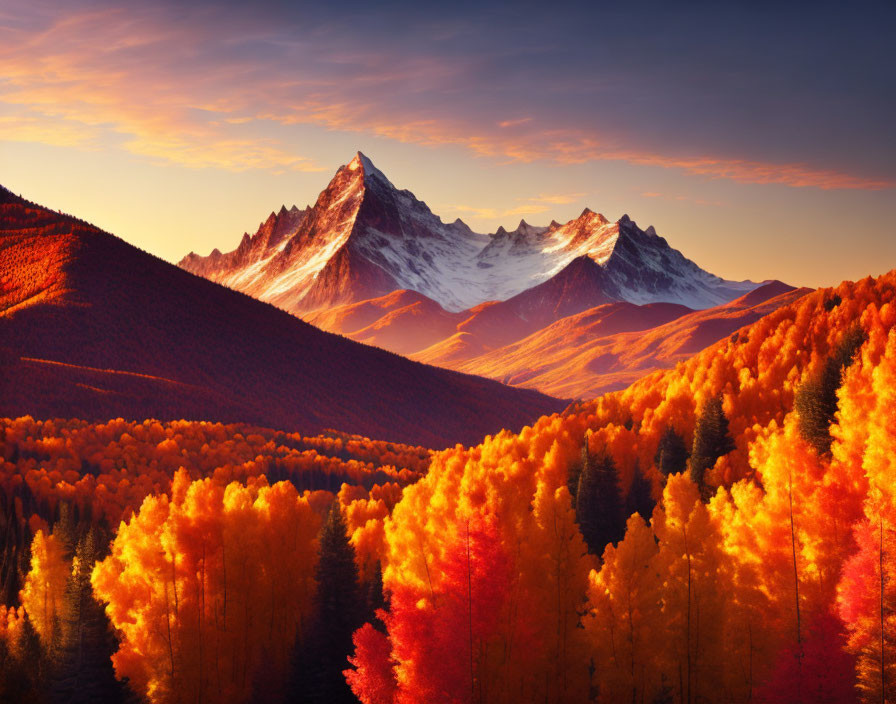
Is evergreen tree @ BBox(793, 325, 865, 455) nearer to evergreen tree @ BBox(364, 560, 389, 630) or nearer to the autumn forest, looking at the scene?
the autumn forest

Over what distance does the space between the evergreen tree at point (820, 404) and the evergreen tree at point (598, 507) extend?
54.7 ft

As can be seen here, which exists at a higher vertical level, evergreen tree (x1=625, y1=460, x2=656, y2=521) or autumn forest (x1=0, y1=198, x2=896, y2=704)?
evergreen tree (x1=625, y1=460, x2=656, y2=521)

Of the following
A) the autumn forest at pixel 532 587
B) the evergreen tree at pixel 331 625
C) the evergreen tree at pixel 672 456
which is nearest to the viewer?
the autumn forest at pixel 532 587

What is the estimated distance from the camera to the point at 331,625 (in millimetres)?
66562

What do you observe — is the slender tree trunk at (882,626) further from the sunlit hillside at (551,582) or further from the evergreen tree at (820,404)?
the evergreen tree at (820,404)

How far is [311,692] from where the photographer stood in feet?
211

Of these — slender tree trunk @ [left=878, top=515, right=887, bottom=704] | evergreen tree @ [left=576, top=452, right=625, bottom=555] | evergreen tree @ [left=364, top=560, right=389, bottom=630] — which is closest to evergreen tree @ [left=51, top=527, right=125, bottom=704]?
evergreen tree @ [left=364, top=560, right=389, bottom=630]

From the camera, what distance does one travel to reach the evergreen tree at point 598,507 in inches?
3081

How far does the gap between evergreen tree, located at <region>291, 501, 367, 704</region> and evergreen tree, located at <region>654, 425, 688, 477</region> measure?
32.5 meters

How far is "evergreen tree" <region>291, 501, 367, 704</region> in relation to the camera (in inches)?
2537

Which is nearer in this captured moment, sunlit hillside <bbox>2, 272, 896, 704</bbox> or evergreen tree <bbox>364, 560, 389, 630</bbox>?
sunlit hillside <bbox>2, 272, 896, 704</bbox>

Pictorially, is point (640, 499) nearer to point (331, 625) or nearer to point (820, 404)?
point (820, 404)

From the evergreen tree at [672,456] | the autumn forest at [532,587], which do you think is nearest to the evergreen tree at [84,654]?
the autumn forest at [532,587]

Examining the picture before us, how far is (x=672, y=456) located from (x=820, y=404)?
76.2ft
